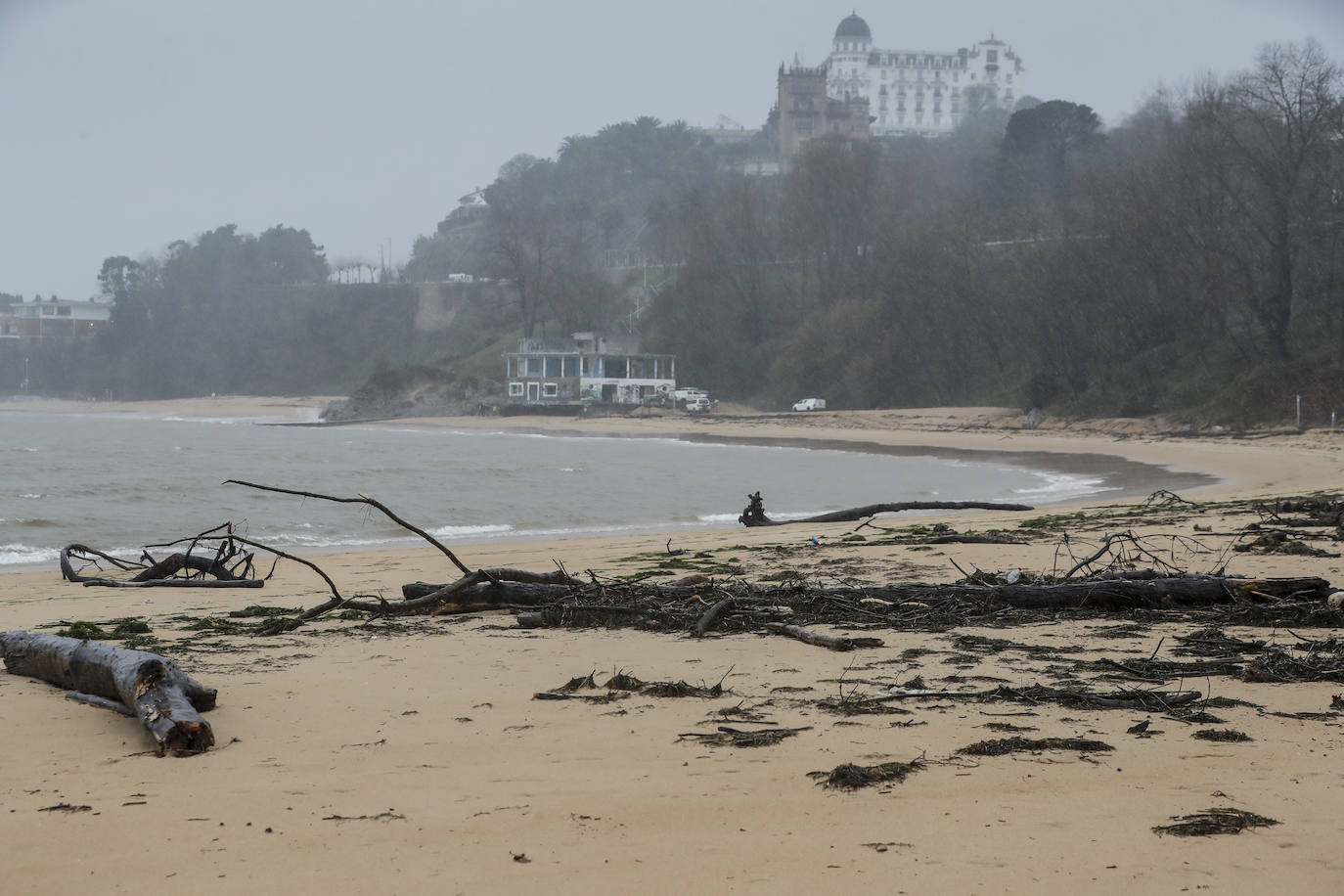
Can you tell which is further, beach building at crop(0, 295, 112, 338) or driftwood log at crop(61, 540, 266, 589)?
beach building at crop(0, 295, 112, 338)

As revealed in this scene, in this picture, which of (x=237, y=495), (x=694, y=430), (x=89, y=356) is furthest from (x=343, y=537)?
(x=89, y=356)

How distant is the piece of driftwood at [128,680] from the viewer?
4.17m

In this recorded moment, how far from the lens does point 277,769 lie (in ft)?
12.9

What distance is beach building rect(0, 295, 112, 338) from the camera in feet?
432

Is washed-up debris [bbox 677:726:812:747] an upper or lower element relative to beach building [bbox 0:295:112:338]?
lower

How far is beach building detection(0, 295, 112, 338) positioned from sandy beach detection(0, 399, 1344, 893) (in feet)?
456

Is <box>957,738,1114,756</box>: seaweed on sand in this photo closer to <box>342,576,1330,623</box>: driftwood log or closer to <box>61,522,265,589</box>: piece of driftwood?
<box>342,576,1330,623</box>: driftwood log

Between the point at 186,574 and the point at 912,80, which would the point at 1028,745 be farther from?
the point at 912,80

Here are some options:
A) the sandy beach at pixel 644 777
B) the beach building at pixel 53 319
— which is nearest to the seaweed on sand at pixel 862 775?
the sandy beach at pixel 644 777

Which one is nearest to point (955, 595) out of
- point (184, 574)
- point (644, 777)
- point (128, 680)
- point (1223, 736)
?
point (1223, 736)

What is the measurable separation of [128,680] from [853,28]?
549ft

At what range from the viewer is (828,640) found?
19.7 ft

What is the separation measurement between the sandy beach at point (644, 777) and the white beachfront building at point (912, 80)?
15746cm

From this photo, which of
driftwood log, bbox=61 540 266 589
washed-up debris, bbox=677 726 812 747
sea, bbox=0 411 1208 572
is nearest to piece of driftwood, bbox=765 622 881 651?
washed-up debris, bbox=677 726 812 747
